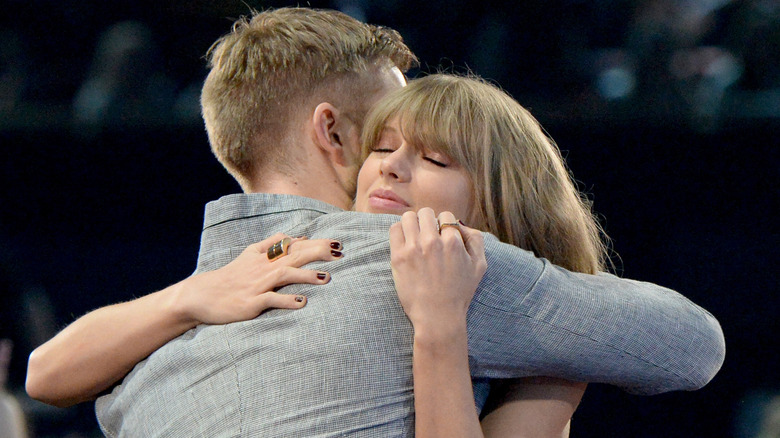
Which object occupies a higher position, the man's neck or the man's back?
the man's neck

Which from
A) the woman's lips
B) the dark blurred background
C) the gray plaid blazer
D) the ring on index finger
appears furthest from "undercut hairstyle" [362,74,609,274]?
the dark blurred background

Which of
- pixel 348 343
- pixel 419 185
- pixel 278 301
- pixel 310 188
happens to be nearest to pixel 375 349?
pixel 348 343

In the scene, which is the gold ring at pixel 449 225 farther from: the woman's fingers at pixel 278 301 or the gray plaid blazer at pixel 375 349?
the woman's fingers at pixel 278 301

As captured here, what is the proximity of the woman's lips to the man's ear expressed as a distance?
26 cm

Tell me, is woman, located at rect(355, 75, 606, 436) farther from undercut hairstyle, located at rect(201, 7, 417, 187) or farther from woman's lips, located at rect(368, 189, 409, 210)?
undercut hairstyle, located at rect(201, 7, 417, 187)

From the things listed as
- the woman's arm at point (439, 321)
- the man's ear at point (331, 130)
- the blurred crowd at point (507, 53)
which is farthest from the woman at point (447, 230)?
the blurred crowd at point (507, 53)

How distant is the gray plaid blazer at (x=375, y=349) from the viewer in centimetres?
119

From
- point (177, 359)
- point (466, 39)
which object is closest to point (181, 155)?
point (466, 39)

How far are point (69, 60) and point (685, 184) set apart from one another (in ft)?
8.20

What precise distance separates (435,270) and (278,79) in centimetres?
78

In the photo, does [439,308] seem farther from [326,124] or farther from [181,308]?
[326,124]

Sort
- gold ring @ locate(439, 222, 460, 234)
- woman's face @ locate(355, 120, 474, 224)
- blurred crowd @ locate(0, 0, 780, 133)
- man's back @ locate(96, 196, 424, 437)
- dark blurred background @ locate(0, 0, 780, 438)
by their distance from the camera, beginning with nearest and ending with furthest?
1. man's back @ locate(96, 196, 424, 437)
2. gold ring @ locate(439, 222, 460, 234)
3. woman's face @ locate(355, 120, 474, 224)
4. dark blurred background @ locate(0, 0, 780, 438)
5. blurred crowd @ locate(0, 0, 780, 133)

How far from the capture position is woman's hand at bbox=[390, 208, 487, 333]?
1.20 metres

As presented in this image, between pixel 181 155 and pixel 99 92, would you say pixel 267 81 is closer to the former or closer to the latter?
pixel 181 155
